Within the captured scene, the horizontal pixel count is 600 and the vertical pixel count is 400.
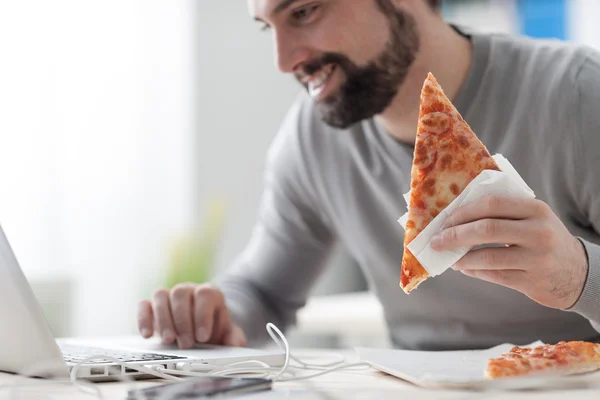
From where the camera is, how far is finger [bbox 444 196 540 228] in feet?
2.69

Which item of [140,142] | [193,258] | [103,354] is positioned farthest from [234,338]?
[140,142]

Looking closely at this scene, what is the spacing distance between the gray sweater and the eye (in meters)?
0.29

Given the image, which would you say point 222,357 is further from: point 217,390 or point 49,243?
point 49,243

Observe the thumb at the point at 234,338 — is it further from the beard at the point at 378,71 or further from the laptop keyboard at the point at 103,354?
the beard at the point at 378,71

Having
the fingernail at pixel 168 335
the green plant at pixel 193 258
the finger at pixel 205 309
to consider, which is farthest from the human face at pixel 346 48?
the green plant at pixel 193 258

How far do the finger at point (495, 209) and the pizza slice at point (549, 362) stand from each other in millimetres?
155

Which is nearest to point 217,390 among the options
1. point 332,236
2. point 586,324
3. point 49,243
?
point 586,324

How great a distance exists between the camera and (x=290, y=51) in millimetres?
1434

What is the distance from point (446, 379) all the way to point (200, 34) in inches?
133

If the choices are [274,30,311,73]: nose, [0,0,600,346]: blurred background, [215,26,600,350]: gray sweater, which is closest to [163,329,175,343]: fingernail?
[215,26,600,350]: gray sweater

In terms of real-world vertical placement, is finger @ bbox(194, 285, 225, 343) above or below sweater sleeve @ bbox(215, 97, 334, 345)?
below

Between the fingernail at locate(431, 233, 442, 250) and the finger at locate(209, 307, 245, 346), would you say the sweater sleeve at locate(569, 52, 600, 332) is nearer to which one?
the fingernail at locate(431, 233, 442, 250)

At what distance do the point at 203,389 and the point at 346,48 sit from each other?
34.6 inches

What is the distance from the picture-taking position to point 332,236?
180 centimetres
